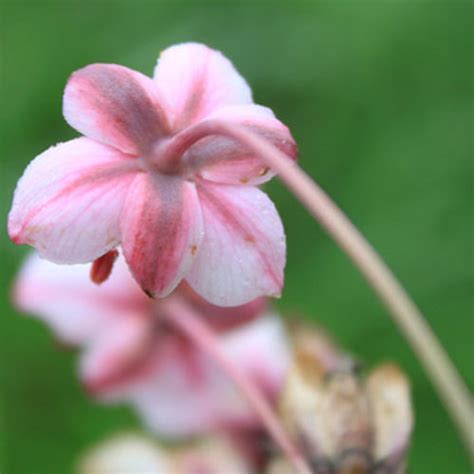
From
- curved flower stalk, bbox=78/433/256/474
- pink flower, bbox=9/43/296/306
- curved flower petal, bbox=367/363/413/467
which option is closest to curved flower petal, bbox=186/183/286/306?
Result: pink flower, bbox=9/43/296/306

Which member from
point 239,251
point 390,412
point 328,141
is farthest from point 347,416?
point 328,141

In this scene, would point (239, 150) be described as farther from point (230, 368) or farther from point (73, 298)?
point (73, 298)

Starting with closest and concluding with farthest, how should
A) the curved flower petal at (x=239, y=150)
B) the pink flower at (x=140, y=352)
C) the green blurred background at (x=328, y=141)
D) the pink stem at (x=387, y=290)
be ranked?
the pink stem at (x=387, y=290), the curved flower petal at (x=239, y=150), the pink flower at (x=140, y=352), the green blurred background at (x=328, y=141)

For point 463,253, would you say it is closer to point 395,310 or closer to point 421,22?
point 421,22

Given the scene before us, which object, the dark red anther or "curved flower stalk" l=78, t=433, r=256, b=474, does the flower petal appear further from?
the dark red anther

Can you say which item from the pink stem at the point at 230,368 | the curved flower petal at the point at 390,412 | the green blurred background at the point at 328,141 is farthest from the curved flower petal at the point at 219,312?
the green blurred background at the point at 328,141

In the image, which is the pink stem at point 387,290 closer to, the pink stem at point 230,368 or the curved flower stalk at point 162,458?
the pink stem at point 230,368
